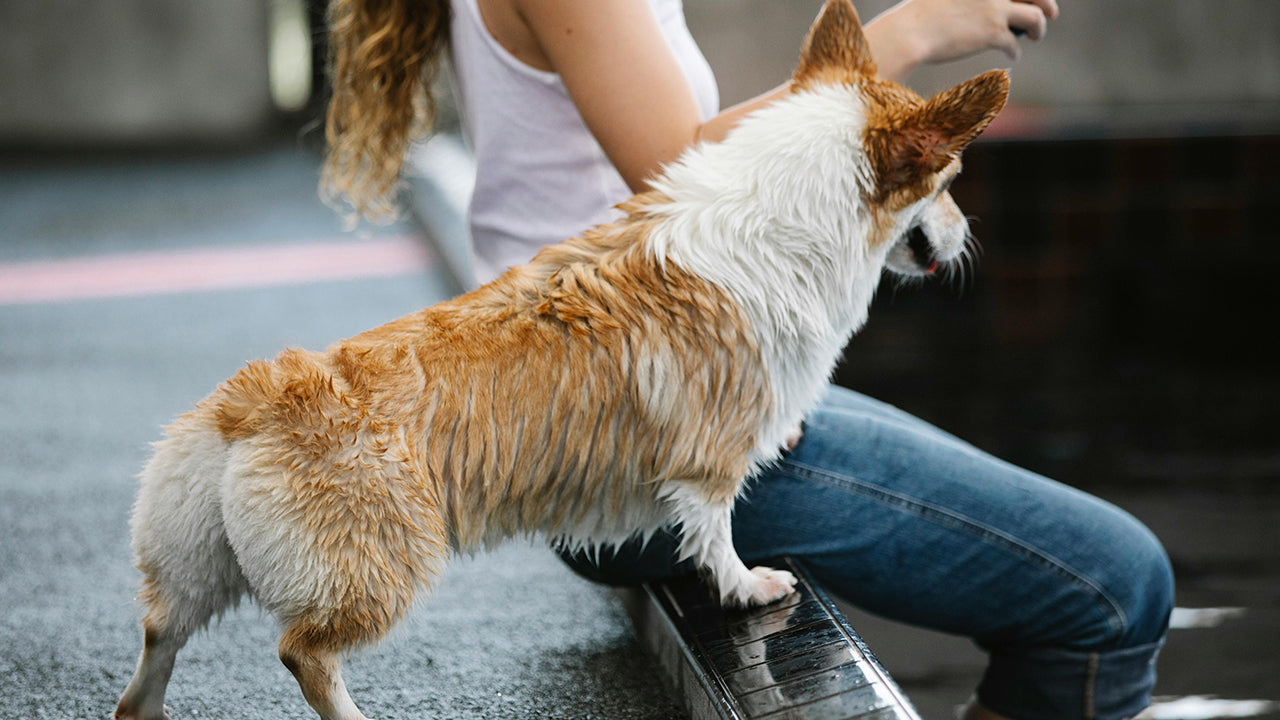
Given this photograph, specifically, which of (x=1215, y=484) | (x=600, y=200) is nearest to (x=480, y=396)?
(x=600, y=200)

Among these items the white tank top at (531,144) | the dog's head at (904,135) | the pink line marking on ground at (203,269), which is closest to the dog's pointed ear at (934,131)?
the dog's head at (904,135)

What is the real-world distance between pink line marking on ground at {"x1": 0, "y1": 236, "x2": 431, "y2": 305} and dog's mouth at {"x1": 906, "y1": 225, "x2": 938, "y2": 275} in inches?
94.0

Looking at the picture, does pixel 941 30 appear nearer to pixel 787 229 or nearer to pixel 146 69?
pixel 787 229

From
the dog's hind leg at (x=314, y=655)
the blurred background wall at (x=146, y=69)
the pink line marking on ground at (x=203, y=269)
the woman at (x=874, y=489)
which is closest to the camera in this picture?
the dog's hind leg at (x=314, y=655)

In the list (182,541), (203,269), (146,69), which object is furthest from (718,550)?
(146,69)

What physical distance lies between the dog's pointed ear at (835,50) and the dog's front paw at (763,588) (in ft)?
1.54

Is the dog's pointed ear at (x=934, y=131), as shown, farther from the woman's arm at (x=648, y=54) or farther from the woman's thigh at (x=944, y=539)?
the woman's thigh at (x=944, y=539)

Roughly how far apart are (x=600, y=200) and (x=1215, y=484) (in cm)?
257

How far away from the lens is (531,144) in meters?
1.27

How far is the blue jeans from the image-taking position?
4.13 ft

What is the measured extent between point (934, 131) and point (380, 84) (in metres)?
0.67

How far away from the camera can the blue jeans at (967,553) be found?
1.26m

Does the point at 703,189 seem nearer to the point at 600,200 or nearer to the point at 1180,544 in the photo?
the point at 600,200

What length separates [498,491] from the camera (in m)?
0.96
